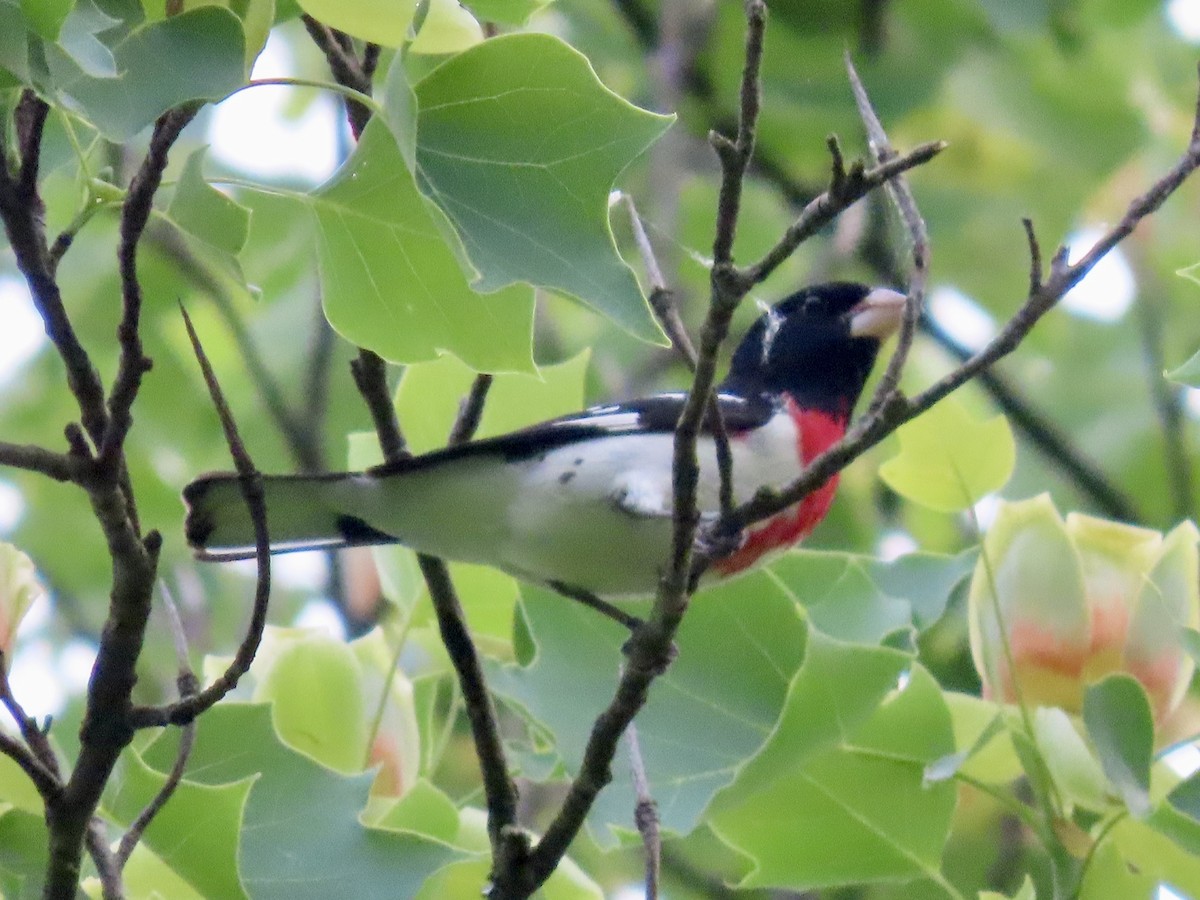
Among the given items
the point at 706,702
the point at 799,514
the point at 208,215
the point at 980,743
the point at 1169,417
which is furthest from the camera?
the point at 1169,417

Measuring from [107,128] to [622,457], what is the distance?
139 cm

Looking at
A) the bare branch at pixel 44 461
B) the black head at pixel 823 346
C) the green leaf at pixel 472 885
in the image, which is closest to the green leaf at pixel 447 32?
the bare branch at pixel 44 461

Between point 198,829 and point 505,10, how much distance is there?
0.95 meters

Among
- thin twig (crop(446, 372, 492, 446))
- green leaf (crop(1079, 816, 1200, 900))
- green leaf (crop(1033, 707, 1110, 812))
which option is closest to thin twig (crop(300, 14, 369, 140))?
thin twig (crop(446, 372, 492, 446))

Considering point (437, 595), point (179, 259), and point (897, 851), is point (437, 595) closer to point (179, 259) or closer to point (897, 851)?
point (897, 851)

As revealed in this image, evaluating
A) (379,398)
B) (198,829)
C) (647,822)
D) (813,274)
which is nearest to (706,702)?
(647,822)

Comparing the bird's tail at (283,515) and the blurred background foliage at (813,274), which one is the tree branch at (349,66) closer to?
the bird's tail at (283,515)

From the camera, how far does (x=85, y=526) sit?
224 inches

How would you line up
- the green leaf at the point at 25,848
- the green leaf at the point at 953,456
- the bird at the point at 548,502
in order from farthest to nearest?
the bird at the point at 548,502
the green leaf at the point at 953,456
the green leaf at the point at 25,848

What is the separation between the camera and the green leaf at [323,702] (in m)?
2.32

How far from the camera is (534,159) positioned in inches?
67.4

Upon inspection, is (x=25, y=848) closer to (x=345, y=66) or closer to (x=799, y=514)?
(x=345, y=66)

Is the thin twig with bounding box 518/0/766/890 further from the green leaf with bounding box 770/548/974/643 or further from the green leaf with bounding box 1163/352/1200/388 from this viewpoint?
the green leaf with bounding box 1163/352/1200/388

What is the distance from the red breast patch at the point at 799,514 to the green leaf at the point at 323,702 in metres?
0.54
